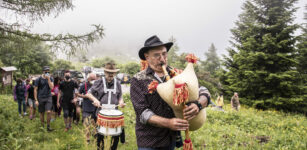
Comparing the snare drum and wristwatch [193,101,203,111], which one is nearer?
wristwatch [193,101,203,111]

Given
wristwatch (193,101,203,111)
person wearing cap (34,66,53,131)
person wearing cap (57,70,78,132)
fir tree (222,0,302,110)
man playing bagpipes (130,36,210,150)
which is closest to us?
wristwatch (193,101,203,111)

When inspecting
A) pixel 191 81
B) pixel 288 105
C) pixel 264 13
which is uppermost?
pixel 264 13

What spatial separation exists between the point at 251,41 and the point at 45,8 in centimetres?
1604

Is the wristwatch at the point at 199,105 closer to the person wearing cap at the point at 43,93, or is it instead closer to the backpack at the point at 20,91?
the person wearing cap at the point at 43,93

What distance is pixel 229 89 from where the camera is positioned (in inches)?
761

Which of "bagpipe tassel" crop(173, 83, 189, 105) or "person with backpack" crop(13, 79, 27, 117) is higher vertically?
"bagpipe tassel" crop(173, 83, 189, 105)

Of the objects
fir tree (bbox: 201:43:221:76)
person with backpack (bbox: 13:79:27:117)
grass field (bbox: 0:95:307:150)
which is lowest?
grass field (bbox: 0:95:307:150)

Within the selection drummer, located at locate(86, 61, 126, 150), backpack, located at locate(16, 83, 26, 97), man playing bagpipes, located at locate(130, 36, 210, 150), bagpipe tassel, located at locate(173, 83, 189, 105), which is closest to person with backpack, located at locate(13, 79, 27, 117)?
backpack, located at locate(16, 83, 26, 97)

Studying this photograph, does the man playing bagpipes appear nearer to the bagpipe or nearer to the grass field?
the bagpipe

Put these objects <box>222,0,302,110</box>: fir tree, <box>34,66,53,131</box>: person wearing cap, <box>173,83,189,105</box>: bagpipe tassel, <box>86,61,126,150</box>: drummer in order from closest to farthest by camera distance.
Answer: <box>173,83,189,105</box>: bagpipe tassel < <box>86,61,126,150</box>: drummer < <box>34,66,53,131</box>: person wearing cap < <box>222,0,302,110</box>: fir tree

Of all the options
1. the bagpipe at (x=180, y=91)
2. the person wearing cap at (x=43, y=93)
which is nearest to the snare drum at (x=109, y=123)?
the bagpipe at (x=180, y=91)

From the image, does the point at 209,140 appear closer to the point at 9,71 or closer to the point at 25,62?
the point at 9,71

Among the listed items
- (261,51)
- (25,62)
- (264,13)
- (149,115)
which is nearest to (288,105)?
(261,51)

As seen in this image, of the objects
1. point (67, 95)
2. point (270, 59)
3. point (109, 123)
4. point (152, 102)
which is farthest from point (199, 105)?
point (270, 59)
